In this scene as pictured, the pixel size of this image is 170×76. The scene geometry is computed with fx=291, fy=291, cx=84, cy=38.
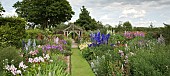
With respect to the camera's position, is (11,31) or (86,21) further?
(86,21)

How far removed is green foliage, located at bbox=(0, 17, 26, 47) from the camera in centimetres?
1691

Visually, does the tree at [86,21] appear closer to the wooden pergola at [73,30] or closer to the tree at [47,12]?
the tree at [47,12]

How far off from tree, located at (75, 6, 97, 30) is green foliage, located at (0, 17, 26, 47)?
37.7m

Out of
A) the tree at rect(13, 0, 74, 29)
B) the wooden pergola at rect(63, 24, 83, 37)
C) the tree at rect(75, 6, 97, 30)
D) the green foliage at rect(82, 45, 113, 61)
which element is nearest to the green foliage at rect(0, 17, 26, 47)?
the green foliage at rect(82, 45, 113, 61)

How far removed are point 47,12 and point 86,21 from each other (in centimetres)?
803

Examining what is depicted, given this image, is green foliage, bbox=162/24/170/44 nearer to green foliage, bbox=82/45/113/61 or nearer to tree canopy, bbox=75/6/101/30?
green foliage, bbox=82/45/113/61

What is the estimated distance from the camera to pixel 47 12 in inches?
2072

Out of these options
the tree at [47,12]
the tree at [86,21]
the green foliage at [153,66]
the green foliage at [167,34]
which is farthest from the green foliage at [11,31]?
the tree at [86,21]

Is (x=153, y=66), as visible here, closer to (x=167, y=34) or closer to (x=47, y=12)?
(x=167, y=34)

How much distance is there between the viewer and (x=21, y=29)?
18.7 metres

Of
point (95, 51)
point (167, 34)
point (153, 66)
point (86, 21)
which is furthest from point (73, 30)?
point (153, 66)

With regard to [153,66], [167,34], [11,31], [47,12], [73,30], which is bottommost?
[73,30]

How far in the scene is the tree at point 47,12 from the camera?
52.6 m

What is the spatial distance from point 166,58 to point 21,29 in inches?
533
